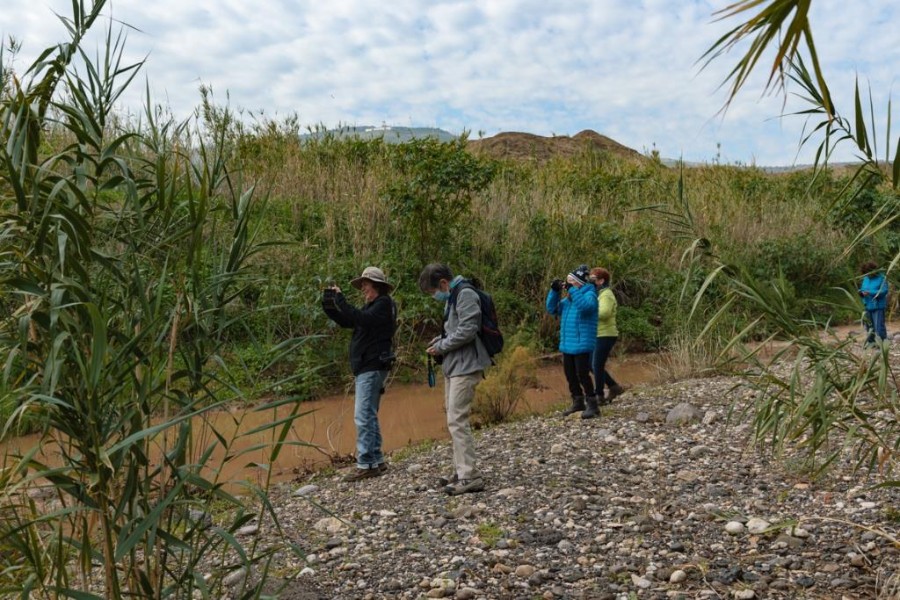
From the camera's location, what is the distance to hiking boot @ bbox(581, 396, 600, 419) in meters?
9.11

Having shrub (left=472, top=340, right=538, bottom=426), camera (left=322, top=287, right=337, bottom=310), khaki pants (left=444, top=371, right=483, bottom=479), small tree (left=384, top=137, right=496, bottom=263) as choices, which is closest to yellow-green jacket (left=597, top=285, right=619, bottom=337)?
shrub (left=472, top=340, right=538, bottom=426)

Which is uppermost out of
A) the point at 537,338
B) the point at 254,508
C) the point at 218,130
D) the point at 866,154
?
the point at 218,130

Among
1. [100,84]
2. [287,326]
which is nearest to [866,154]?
[100,84]

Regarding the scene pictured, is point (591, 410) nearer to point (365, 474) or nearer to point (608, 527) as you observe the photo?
point (365, 474)

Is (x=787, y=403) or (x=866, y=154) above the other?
(x=866, y=154)

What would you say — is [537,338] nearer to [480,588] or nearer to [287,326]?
[287,326]

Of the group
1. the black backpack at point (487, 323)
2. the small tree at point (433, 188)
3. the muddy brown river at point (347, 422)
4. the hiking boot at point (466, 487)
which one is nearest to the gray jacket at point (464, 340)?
the black backpack at point (487, 323)

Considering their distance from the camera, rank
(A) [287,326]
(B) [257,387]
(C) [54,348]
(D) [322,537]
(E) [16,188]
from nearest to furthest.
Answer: (C) [54,348] < (E) [16,188] < (B) [257,387] < (D) [322,537] < (A) [287,326]

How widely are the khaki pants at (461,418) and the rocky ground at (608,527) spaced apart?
0.26 m

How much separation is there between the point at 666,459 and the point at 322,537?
9.69 ft

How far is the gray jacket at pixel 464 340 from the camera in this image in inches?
257

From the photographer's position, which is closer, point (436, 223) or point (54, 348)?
point (54, 348)

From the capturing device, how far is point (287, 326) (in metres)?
12.8

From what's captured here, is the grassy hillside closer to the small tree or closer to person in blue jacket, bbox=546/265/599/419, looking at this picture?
the small tree
